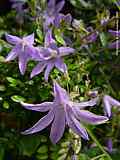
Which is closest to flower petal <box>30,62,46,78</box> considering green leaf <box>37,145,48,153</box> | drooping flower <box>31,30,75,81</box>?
drooping flower <box>31,30,75,81</box>

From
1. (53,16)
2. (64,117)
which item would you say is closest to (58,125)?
(64,117)

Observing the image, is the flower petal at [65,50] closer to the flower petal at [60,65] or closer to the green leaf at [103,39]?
the flower petal at [60,65]

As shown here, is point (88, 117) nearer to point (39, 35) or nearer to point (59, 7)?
point (39, 35)

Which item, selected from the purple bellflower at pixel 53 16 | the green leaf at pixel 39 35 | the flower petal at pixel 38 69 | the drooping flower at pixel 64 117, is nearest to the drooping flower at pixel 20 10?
the purple bellflower at pixel 53 16

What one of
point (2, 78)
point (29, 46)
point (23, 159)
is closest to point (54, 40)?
point (29, 46)

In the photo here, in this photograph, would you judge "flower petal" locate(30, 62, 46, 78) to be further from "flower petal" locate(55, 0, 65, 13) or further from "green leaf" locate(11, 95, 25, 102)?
"flower petal" locate(55, 0, 65, 13)

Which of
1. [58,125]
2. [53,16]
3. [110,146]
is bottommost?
[110,146]
